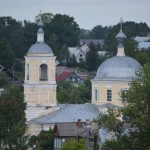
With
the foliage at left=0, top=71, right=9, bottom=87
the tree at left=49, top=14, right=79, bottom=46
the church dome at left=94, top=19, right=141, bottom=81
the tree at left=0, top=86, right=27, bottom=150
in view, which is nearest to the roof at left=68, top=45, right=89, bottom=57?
the tree at left=49, top=14, right=79, bottom=46

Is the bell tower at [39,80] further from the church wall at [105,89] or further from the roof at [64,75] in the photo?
the roof at [64,75]

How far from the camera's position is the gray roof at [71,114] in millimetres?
87125

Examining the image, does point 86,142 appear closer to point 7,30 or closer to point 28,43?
point 28,43

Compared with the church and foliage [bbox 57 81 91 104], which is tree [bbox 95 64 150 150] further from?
foliage [bbox 57 81 91 104]

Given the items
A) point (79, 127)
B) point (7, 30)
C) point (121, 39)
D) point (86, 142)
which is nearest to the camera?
point (86, 142)

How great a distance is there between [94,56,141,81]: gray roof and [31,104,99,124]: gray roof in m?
1.95

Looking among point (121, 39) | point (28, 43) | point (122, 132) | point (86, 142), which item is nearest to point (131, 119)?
point (122, 132)

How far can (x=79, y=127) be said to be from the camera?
79.6m

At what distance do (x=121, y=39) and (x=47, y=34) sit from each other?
3111 inches

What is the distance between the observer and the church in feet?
287

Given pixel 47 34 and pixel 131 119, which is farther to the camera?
pixel 47 34

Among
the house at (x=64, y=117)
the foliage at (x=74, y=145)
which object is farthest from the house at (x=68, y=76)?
the foliage at (x=74, y=145)

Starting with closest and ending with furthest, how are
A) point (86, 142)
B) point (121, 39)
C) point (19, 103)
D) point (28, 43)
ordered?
point (86, 142)
point (19, 103)
point (121, 39)
point (28, 43)

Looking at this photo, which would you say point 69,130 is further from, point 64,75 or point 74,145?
point 64,75
